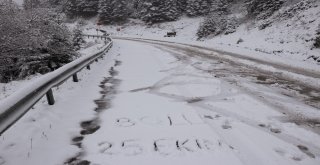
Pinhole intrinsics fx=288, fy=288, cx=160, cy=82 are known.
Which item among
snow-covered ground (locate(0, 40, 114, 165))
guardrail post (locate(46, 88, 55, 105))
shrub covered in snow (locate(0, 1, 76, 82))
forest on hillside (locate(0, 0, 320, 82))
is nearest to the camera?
snow-covered ground (locate(0, 40, 114, 165))

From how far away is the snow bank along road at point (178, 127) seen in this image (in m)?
3.87

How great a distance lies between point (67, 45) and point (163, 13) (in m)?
42.5

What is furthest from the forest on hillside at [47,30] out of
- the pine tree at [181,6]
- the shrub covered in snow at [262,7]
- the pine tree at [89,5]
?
the pine tree at [89,5]

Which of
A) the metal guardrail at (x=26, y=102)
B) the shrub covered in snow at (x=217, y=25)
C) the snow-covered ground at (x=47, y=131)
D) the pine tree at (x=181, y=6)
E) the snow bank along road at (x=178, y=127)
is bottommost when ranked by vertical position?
the snow-covered ground at (x=47, y=131)

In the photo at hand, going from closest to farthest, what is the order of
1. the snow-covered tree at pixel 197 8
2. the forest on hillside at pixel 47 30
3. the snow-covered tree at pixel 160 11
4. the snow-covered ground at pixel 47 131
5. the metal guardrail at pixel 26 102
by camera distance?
1. the metal guardrail at pixel 26 102
2. the snow-covered ground at pixel 47 131
3. the forest on hillside at pixel 47 30
4. the snow-covered tree at pixel 197 8
5. the snow-covered tree at pixel 160 11

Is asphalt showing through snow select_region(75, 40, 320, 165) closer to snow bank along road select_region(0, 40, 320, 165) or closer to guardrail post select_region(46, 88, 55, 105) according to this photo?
snow bank along road select_region(0, 40, 320, 165)

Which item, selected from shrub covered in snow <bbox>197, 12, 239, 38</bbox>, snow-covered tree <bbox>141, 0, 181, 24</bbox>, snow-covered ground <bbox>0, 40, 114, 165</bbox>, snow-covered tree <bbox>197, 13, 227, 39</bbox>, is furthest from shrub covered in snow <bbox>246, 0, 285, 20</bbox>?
snow-covered ground <bbox>0, 40, 114, 165</bbox>

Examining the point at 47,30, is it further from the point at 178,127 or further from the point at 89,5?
the point at 89,5

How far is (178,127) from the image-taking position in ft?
16.1

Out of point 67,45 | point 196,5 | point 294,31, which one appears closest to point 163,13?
point 196,5

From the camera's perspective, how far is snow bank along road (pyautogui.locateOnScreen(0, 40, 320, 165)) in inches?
152

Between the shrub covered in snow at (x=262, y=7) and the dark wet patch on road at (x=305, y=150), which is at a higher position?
the shrub covered in snow at (x=262, y=7)

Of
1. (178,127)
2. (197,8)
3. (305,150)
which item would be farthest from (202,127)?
(197,8)

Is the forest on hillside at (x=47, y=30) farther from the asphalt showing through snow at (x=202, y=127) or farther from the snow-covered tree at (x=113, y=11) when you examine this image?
the snow-covered tree at (x=113, y=11)
